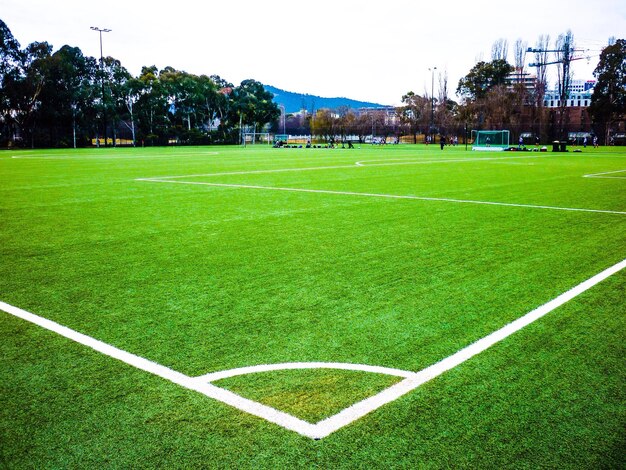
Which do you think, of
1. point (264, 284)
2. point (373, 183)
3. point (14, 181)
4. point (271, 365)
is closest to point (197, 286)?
point (264, 284)

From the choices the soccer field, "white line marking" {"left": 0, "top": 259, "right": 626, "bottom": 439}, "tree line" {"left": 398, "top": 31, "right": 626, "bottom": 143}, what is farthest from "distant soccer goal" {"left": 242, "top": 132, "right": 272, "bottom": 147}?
"white line marking" {"left": 0, "top": 259, "right": 626, "bottom": 439}

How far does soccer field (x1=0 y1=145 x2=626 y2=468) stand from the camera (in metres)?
2.58

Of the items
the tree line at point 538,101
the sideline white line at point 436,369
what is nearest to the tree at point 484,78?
the tree line at point 538,101

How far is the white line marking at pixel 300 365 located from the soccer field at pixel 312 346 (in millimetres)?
15

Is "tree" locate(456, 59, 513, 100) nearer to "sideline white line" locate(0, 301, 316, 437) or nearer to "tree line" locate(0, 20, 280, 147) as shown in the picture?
"tree line" locate(0, 20, 280, 147)

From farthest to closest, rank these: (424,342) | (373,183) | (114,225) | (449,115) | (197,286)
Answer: (449,115) < (373,183) < (114,225) < (197,286) < (424,342)

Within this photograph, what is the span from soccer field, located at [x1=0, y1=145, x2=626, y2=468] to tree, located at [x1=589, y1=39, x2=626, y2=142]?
70.7 m

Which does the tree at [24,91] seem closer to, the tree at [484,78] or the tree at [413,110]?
the tree at [413,110]

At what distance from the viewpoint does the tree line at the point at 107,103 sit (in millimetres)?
57438

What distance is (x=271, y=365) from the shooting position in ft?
11.2

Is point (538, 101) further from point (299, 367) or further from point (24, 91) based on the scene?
point (299, 367)

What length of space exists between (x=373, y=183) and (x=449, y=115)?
73.4 metres

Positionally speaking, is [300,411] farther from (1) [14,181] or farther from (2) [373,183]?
(1) [14,181]

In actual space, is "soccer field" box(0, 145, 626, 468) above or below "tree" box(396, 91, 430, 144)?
below
